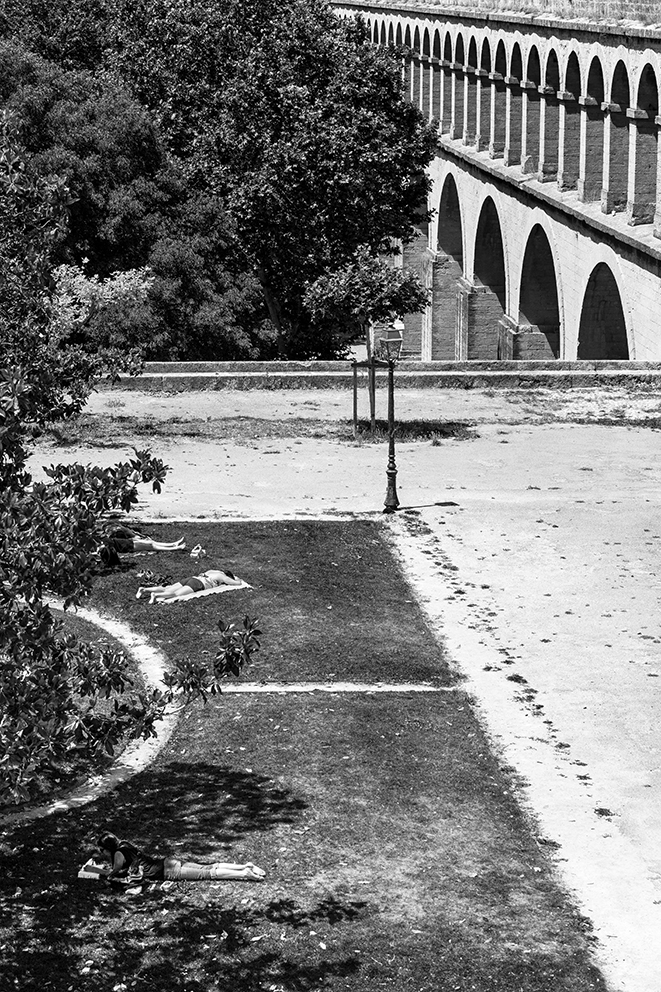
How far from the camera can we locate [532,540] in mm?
20328

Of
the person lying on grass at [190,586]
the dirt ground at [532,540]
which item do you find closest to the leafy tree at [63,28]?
the dirt ground at [532,540]

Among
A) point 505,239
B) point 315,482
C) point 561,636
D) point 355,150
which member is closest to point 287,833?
point 561,636

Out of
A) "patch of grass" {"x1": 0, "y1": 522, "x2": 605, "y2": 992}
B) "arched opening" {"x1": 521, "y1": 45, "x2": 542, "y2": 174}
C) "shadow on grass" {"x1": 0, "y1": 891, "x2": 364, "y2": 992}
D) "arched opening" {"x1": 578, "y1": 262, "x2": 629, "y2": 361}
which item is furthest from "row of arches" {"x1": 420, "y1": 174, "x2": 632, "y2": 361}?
"shadow on grass" {"x1": 0, "y1": 891, "x2": 364, "y2": 992}

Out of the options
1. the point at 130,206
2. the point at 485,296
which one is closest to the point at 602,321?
the point at 130,206

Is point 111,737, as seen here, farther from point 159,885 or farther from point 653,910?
point 653,910

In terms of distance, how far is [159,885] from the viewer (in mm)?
11359

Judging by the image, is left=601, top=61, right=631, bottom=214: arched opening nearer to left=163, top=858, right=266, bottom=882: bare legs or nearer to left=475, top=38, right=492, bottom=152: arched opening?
left=475, top=38, right=492, bottom=152: arched opening

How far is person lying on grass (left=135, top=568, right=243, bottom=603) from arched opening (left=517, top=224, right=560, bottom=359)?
30.2 meters

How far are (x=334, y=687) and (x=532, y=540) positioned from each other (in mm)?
5766

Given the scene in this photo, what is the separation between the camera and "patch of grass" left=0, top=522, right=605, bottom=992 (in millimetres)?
10375

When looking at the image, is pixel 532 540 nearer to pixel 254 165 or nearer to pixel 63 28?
pixel 254 165

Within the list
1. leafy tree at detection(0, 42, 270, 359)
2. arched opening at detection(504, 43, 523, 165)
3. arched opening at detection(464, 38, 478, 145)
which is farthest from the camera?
arched opening at detection(464, 38, 478, 145)

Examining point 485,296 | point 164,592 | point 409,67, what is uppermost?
point 409,67

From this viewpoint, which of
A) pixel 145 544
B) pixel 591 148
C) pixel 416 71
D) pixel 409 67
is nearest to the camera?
pixel 145 544
